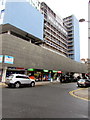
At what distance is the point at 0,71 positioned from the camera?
2625 cm

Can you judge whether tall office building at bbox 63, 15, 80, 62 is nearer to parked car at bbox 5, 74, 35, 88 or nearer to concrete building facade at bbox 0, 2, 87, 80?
concrete building facade at bbox 0, 2, 87, 80

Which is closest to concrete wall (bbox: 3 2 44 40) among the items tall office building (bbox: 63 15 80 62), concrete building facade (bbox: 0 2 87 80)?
concrete building facade (bbox: 0 2 87 80)

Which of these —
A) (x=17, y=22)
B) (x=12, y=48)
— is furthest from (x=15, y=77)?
(x=17, y=22)

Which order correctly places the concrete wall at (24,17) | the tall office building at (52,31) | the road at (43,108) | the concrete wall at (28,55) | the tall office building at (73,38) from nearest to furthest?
the road at (43,108), the concrete wall at (28,55), the concrete wall at (24,17), the tall office building at (52,31), the tall office building at (73,38)

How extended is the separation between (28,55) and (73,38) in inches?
2207

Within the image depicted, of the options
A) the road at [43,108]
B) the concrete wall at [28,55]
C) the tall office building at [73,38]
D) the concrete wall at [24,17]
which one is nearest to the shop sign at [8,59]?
Result: the concrete wall at [28,55]

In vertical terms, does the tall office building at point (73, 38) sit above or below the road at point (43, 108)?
above

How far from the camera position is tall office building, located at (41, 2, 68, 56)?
56.8 m

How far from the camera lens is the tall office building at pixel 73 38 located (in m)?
79.9

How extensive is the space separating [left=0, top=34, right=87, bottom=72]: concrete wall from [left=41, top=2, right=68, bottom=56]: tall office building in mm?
12816

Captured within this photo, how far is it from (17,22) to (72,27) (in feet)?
191

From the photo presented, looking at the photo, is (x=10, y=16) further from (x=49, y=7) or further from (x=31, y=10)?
(x=49, y=7)

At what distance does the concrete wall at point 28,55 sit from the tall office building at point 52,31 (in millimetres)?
12816

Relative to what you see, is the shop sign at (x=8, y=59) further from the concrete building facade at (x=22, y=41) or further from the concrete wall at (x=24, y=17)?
the concrete wall at (x=24, y=17)
